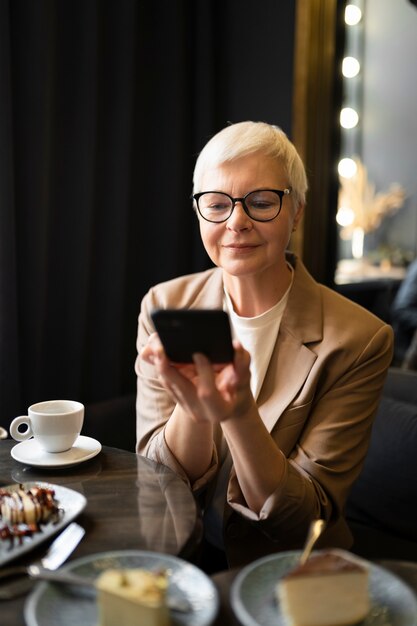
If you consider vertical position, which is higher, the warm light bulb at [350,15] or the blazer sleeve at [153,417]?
the warm light bulb at [350,15]

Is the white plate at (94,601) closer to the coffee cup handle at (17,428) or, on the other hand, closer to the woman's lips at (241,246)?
the coffee cup handle at (17,428)

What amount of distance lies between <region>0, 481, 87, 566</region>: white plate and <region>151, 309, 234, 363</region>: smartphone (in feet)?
0.85

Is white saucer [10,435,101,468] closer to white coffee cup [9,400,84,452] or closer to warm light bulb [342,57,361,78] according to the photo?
white coffee cup [9,400,84,452]

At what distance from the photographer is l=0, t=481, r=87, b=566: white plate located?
2.78ft

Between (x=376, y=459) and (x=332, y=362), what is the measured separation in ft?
2.17

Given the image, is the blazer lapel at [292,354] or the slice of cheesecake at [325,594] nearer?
the slice of cheesecake at [325,594]

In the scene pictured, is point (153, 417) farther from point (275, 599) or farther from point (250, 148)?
point (275, 599)

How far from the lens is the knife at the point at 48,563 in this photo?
0.79m

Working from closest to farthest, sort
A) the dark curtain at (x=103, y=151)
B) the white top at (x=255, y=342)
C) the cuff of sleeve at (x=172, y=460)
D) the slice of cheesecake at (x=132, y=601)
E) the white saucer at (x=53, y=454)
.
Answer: the slice of cheesecake at (x=132, y=601)
the white saucer at (x=53, y=454)
the cuff of sleeve at (x=172, y=460)
the white top at (x=255, y=342)
the dark curtain at (x=103, y=151)

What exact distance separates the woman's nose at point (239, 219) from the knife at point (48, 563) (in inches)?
25.3

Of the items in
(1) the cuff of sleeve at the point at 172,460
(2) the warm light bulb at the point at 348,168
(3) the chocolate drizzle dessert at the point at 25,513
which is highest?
(2) the warm light bulb at the point at 348,168

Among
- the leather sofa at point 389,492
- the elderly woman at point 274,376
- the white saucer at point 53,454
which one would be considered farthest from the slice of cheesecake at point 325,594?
the leather sofa at point 389,492

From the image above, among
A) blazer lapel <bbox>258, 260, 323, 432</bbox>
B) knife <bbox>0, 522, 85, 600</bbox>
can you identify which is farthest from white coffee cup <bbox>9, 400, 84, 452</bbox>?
blazer lapel <bbox>258, 260, 323, 432</bbox>

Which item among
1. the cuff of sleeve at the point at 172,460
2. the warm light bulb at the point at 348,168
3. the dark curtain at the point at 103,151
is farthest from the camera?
the warm light bulb at the point at 348,168
